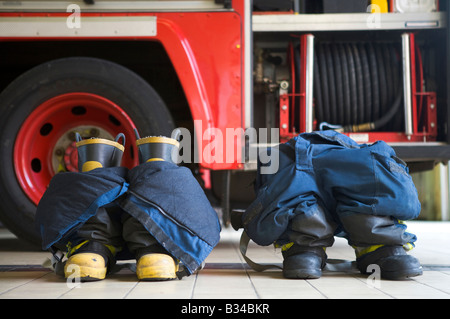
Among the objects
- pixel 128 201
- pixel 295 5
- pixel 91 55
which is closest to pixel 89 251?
pixel 128 201

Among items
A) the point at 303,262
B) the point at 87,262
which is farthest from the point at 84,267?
the point at 303,262

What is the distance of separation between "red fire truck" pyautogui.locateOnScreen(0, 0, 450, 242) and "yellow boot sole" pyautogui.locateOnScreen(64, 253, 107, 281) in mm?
900

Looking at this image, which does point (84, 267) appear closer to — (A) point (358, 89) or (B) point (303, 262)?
(B) point (303, 262)

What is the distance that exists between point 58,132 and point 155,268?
1.22m

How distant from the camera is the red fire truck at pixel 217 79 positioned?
2.36 metres

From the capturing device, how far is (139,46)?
2.71 meters

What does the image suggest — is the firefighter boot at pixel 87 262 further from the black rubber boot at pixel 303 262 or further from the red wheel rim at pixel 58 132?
the red wheel rim at pixel 58 132

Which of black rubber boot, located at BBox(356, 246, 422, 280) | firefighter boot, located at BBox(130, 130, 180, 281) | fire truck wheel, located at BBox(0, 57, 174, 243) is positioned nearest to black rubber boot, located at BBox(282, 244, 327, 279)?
black rubber boot, located at BBox(356, 246, 422, 280)

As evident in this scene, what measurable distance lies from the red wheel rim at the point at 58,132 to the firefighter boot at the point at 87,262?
2.84 feet

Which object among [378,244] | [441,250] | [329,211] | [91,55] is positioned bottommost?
[441,250]

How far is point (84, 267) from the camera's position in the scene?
152 centimetres
